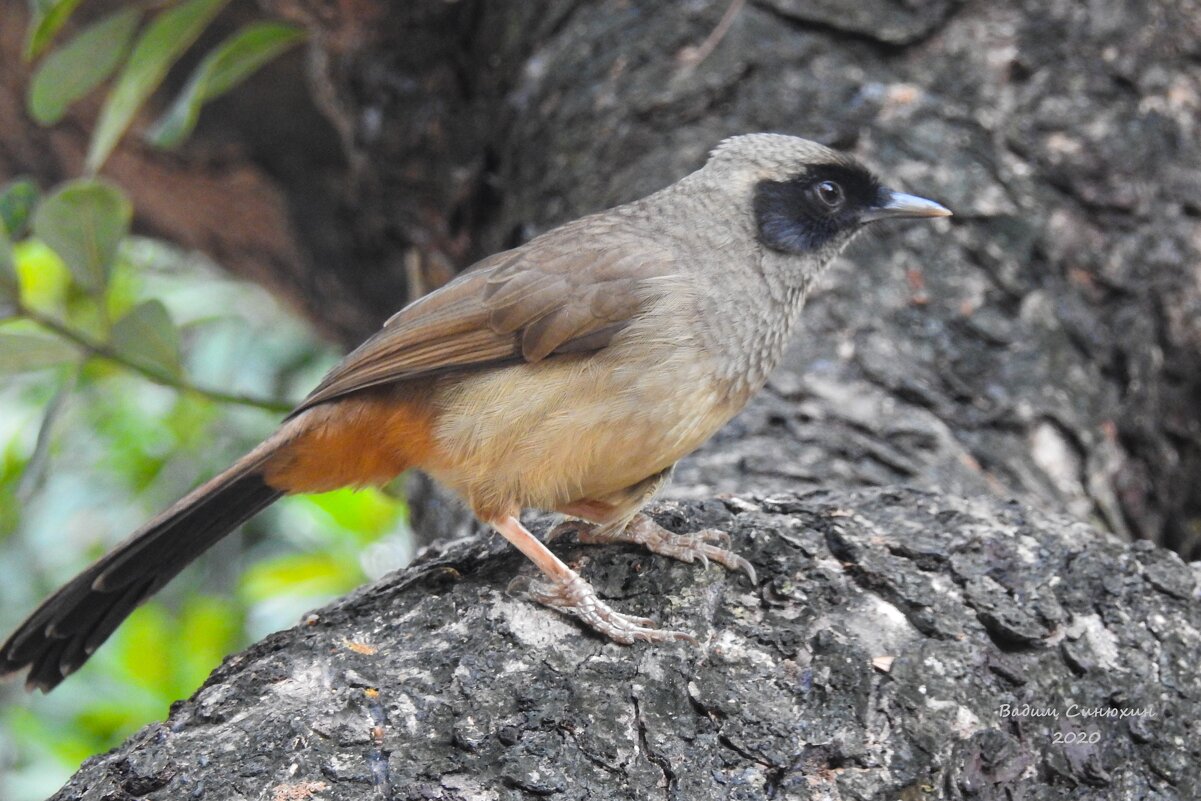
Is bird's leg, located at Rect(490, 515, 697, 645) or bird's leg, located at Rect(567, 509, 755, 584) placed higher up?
bird's leg, located at Rect(490, 515, 697, 645)

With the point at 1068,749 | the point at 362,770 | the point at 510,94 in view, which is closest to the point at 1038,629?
the point at 1068,749

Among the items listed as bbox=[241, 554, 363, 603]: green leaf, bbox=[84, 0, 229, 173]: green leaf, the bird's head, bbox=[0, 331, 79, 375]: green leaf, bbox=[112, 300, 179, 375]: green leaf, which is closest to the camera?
the bird's head

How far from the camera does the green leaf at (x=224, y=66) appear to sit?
179 inches

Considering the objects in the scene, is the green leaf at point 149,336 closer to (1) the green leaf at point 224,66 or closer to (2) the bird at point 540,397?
(1) the green leaf at point 224,66

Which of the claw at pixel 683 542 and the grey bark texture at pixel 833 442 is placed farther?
the claw at pixel 683 542

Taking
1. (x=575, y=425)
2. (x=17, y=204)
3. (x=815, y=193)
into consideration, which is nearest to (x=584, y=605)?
(x=575, y=425)

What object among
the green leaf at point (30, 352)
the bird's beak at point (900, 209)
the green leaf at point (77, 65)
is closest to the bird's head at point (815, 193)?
the bird's beak at point (900, 209)

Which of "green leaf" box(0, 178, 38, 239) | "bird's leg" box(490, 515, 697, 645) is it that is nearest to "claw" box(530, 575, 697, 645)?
"bird's leg" box(490, 515, 697, 645)

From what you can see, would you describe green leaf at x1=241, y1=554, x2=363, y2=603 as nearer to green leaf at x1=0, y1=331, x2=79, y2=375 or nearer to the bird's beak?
→ green leaf at x1=0, y1=331, x2=79, y2=375

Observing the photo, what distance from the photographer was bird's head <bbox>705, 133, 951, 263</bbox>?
11.7 ft

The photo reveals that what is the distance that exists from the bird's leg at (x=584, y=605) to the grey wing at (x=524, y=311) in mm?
569

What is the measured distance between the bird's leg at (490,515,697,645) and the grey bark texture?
0.04 m

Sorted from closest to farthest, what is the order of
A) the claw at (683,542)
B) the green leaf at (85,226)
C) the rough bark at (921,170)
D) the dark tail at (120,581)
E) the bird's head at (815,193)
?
the claw at (683,542), the dark tail at (120,581), the bird's head at (815,193), the rough bark at (921,170), the green leaf at (85,226)

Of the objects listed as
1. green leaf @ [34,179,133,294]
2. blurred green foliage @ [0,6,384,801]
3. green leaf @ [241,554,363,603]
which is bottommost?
green leaf @ [241,554,363,603]
